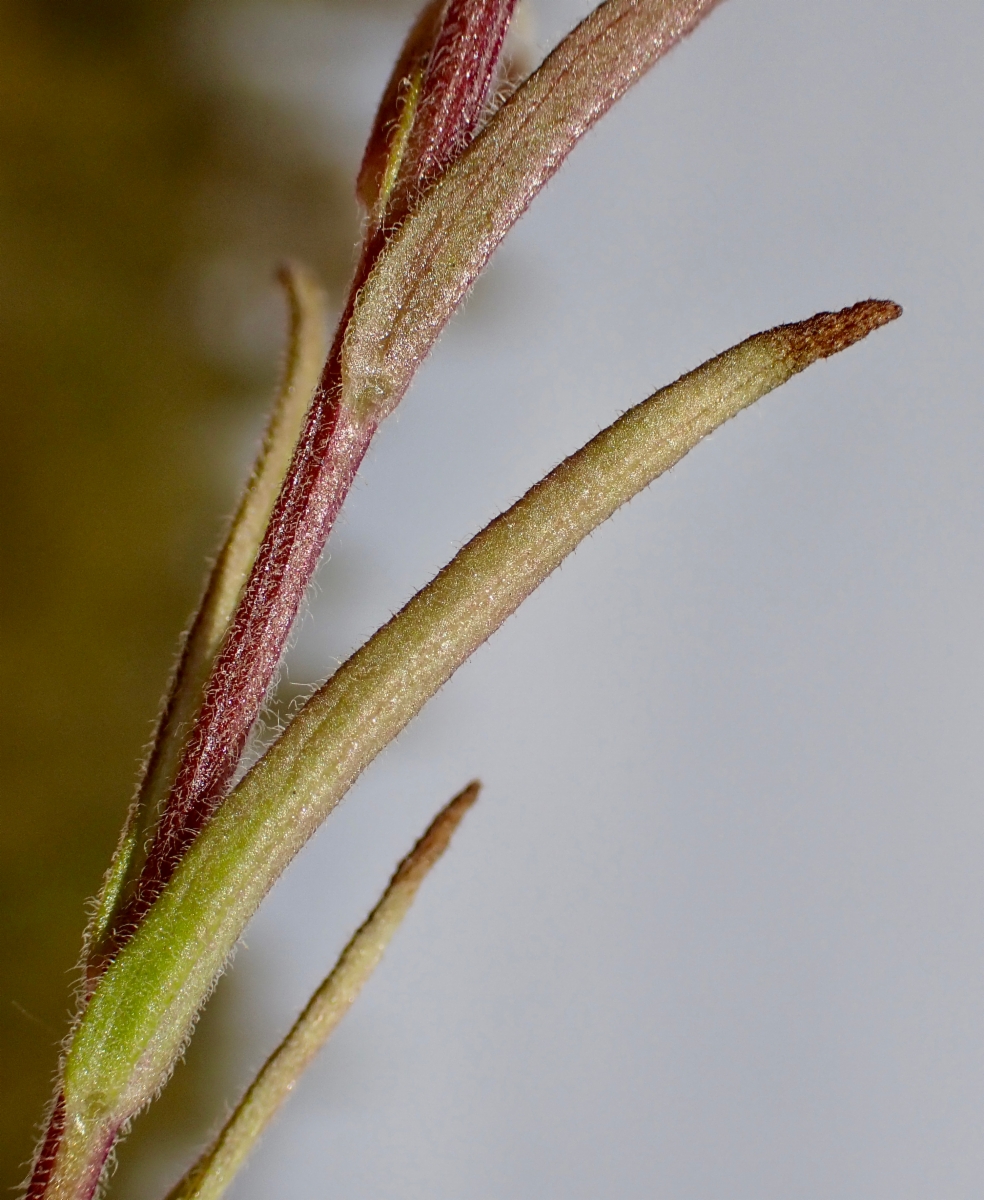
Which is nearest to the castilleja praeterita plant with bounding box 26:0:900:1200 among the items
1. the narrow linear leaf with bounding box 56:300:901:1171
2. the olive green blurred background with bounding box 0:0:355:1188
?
the narrow linear leaf with bounding box 56:300:901:1171

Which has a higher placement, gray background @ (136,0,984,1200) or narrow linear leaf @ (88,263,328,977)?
gray background @ (136,0,984,1200)

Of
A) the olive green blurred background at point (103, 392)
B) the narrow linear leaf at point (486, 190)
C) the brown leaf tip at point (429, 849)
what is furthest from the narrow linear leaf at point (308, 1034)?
the olive green blurred background at point (103, 392)

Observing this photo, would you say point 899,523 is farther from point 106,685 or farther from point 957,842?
point 106,685

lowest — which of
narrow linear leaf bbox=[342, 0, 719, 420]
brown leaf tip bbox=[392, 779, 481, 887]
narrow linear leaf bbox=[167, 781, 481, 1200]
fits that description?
narrow linear leaf bbox=[167, 781, 481, 1200]

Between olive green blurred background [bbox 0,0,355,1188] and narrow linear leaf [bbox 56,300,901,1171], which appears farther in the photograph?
olive green blurred background [bbox 0,0,355,1188]

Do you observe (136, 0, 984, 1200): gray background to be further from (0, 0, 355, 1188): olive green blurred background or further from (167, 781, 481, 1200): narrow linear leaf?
(167, 781, 481, 1200): narrow linear leaf

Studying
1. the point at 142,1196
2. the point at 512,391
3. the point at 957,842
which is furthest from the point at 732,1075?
the point at 512,391
